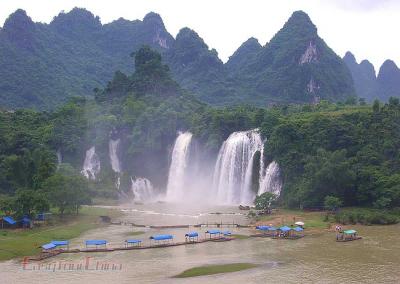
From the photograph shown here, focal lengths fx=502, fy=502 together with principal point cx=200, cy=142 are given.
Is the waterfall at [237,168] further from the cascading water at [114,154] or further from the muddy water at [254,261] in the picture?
the cascading water at [114,154]

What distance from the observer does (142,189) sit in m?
82.8

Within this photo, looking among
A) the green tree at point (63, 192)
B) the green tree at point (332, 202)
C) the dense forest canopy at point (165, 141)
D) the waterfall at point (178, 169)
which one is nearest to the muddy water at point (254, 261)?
the green tree at point (332, 202)

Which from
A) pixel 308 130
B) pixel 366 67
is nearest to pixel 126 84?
pixel 308 130

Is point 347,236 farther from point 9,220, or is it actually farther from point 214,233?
point 9,220

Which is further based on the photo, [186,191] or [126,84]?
[126,84]

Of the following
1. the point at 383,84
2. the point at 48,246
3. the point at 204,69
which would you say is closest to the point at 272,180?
the point at 48,246

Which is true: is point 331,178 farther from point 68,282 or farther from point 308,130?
point 68,282

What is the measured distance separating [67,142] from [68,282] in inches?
2219

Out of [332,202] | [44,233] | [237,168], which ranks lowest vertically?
[44,233]

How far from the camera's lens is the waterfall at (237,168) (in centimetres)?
6944

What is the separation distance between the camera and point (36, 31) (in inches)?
6481

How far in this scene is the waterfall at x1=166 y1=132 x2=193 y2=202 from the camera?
8006cm

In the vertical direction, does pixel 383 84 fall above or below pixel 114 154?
above

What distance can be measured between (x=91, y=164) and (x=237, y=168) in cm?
A: 2843
